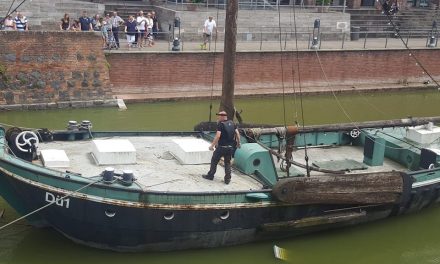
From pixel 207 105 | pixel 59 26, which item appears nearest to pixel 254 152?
pixel 207 105

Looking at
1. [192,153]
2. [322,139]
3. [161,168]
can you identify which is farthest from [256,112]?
[161,168]

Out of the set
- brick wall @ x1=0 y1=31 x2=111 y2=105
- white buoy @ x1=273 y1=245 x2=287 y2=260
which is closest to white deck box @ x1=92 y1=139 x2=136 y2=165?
white buoy @ x1=273 y1=245 x2=287 y2=260

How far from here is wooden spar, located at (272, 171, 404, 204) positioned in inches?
436

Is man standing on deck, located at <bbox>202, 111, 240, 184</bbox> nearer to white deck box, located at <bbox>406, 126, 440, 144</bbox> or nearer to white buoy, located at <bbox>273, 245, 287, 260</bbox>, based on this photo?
white buoy, located at <bbox>273, 245, 287, 260</bbox>

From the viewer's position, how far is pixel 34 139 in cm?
1125

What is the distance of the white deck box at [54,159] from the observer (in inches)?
431

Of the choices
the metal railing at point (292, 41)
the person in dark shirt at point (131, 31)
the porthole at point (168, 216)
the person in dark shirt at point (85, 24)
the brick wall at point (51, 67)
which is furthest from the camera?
the metal railing at point (292, 41)

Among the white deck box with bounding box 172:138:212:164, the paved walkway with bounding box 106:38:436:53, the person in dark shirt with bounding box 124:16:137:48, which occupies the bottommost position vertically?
the white deck box with bounding box 172:138:212:164

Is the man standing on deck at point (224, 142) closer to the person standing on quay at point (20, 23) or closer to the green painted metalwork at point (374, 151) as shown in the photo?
the green painted metalwork at point (374, 151)

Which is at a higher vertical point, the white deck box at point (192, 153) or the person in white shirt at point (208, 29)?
the person in white shirt at point (208, 29)

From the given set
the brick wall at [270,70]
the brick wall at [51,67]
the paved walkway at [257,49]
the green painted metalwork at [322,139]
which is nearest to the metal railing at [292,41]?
the paved walkway at [257,49]

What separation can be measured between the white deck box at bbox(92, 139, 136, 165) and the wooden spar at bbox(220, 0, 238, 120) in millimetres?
3112

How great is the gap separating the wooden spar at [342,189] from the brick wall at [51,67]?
449 inches

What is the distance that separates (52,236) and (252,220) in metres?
3.67
